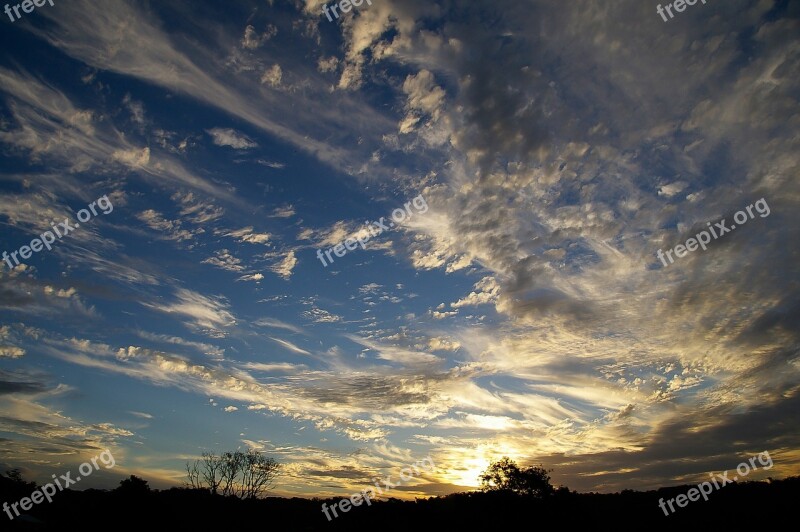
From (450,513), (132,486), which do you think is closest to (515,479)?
(450,513)

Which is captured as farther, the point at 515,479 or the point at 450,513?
the point at 450,513

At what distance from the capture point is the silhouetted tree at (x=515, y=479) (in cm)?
4394

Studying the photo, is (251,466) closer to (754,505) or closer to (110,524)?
(110,524)

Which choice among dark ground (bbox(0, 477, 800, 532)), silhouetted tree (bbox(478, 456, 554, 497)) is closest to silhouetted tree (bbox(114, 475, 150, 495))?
dark ground (bbox(0, 477, 800, 532))

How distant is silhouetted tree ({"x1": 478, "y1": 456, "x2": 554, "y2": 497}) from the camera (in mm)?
43938

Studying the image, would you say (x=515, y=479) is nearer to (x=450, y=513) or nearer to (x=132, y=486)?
(x=450, y=513)

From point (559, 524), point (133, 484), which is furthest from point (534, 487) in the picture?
point (133, 484)

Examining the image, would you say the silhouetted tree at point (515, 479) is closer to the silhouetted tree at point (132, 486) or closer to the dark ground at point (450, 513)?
the dark ground at point (450, 513)

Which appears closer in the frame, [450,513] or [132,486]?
[132,486]

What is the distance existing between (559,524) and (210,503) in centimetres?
6523

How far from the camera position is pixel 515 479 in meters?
45.6

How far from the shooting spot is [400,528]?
5356 centimetres

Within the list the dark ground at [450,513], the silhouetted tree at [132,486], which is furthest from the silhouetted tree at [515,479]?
the silhouetted tree at [132,486]

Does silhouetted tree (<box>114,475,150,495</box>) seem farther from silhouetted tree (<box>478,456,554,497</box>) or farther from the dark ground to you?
silhouetted tree (<box>478,456,554,497</box>)
